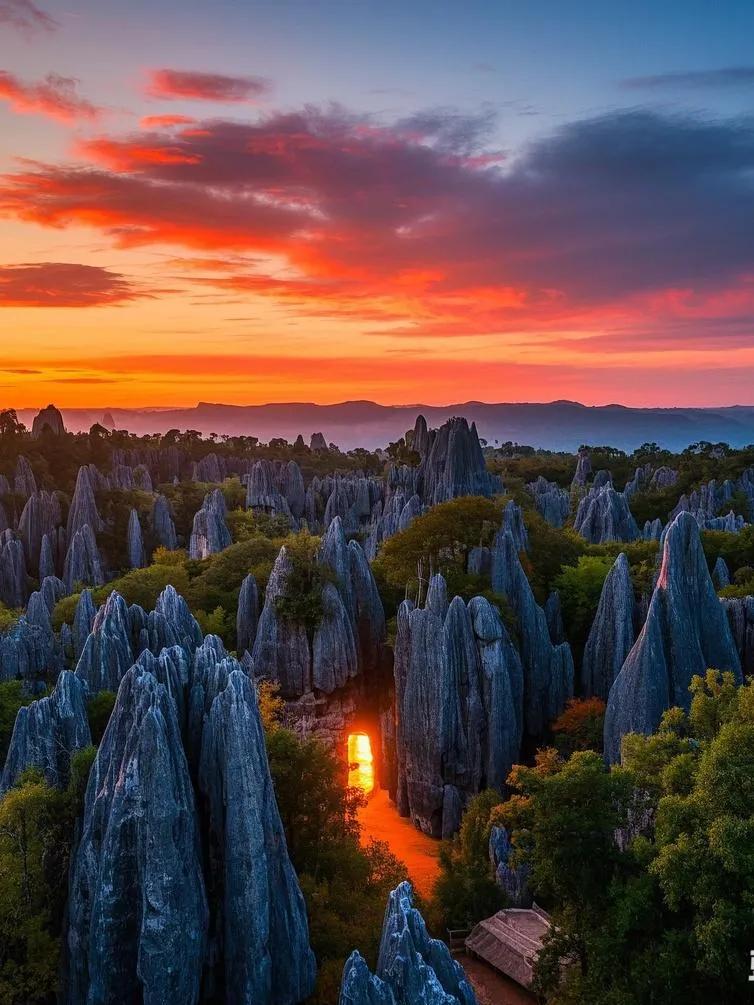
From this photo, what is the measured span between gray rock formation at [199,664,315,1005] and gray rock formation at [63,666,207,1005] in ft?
2.06

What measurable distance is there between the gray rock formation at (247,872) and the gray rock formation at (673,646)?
1158 cm

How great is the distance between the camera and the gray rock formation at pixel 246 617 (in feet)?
115

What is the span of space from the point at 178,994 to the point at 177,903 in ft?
5.42

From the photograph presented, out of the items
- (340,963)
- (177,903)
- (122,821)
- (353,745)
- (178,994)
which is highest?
(122,821)

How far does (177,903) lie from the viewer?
1320 centimetres

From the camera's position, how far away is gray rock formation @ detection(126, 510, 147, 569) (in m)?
61.6

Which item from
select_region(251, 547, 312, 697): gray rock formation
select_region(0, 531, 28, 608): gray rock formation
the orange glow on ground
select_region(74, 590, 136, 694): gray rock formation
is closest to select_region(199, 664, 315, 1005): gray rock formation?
select_region(74, 590, 136, 694): gray rock formation

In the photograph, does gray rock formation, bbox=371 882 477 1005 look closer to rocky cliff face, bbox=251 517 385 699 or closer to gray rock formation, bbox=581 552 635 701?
gray rock formation, bbox=581 552 635 701

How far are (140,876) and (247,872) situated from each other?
1918 mm

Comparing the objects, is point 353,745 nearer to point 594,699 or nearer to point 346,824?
point 594,699

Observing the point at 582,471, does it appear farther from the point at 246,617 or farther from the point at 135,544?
the point at 246,617

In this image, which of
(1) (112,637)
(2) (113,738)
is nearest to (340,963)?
(2) (113,738)

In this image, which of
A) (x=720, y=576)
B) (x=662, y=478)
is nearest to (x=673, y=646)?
(x=720, y=576)

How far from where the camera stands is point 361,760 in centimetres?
3672
